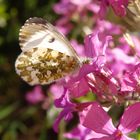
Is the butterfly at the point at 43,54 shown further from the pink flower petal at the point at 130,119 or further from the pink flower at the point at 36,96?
the pink flower at the point at 36,96

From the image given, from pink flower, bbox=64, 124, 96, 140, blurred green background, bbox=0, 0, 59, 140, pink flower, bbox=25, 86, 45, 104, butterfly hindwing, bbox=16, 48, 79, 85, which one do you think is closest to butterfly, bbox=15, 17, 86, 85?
butterfly hindwing, bbox=16, 48, 79, 85

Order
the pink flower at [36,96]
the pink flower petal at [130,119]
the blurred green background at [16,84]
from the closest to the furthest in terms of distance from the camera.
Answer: the pink flower petal at [130,119] → the pink flower at [36,96] → the blurred green background at [16,84]

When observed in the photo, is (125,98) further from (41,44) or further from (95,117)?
(41,44)

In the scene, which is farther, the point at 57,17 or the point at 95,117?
the point at 57,17

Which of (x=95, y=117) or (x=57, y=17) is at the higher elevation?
(x=95, y=117)

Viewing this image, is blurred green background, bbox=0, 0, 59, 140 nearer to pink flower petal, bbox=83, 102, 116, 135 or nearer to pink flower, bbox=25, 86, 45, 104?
pink flower, bbox=25, 86, 45, 104

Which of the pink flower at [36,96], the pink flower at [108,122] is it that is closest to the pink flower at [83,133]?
the pink flower at [108,122]

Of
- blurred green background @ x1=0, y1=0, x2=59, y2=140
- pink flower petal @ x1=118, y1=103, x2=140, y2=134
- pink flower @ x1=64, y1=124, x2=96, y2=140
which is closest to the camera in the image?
pink flower petal @ x1=118, y1=103, x2=140, y2=134

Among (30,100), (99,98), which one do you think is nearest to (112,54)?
(99,98)
